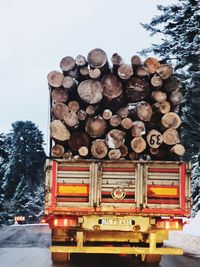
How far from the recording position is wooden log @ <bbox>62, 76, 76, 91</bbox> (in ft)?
38.3

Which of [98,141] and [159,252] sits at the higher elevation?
[98,141]

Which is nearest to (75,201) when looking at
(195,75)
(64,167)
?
(64,167)

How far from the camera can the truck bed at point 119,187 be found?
1052cm

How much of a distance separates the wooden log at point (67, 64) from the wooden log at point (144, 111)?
153 centimetres

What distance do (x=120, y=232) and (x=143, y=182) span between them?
1.04 m

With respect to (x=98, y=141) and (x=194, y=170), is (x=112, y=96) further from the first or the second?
(x=194, y=170)

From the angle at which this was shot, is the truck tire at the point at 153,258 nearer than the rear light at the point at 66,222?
No

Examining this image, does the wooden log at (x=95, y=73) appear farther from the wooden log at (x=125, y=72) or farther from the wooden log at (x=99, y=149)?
the wooden log at (x=99, y=149)

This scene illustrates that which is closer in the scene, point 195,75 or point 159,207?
point 159,207

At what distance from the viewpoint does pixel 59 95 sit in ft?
38.3

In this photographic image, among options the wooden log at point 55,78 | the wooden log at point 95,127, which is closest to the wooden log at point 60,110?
the wooden log at point 55,78

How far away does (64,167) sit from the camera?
34.8 feet

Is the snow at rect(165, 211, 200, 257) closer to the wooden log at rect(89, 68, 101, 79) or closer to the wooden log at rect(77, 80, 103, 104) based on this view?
the wooden log at rect(77, 80, 103, 104)

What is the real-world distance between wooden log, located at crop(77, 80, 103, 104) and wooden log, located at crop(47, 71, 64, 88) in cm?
40
